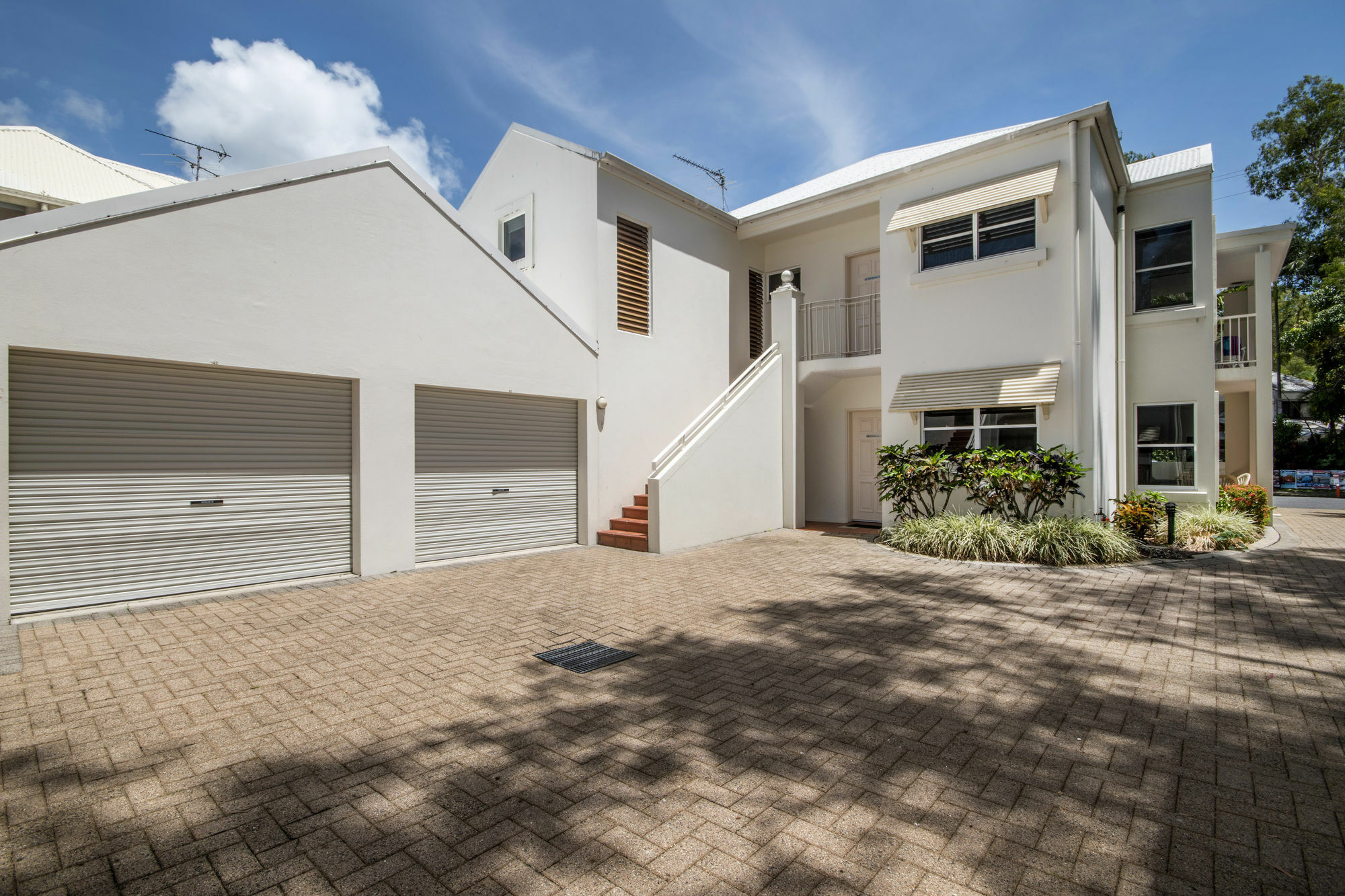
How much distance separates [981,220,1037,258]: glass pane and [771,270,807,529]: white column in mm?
3432

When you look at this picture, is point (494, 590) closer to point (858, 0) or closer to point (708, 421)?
point (708, 421)

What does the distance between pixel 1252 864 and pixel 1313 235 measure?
118 ft

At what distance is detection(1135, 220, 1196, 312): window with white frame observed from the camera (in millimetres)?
11633

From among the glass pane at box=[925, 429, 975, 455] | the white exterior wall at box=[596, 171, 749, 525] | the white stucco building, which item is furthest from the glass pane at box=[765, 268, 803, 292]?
the glass pane at box=[925, 429, 975, 455]

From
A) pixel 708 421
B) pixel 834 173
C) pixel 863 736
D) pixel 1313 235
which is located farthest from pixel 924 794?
pixel 1313 235

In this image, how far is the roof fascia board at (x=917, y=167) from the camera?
9.45 meters

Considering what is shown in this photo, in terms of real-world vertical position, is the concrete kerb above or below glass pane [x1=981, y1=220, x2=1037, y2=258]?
below

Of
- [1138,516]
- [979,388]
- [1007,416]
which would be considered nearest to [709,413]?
[979,388]

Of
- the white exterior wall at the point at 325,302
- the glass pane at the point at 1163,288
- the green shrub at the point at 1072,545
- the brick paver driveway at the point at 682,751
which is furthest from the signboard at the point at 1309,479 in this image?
the white exterior wall at the point at 325,302

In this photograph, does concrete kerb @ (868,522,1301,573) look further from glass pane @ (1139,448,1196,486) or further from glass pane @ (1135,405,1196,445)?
glass pane @ (1135,405,1196,445)

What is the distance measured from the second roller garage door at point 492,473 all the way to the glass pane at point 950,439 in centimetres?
610

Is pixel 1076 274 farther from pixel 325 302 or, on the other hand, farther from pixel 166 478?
pixel 166 478

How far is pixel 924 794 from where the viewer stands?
2920mm

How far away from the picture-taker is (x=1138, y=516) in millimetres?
9695
